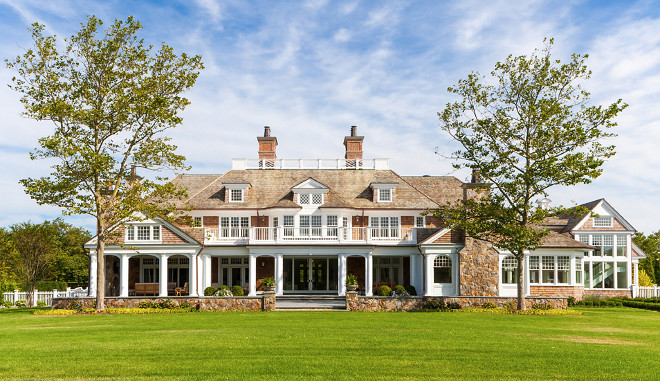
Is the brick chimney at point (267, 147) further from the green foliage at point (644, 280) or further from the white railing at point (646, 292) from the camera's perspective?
the green foliage at point (644, 280)

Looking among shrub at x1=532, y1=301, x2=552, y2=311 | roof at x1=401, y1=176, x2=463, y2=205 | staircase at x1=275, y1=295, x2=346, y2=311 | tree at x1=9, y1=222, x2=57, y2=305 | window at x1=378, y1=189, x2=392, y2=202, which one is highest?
roof at x1=401, y1=176, x2=463, y2=205

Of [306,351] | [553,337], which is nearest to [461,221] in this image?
[553,337]

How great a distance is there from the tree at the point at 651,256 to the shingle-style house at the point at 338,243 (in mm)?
4555

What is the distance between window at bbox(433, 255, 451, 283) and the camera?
3187 cm

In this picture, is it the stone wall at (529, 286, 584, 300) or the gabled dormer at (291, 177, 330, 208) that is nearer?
the stone wall at (529, 286, 584, 300)

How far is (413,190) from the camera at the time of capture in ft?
126

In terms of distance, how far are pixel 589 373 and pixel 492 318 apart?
11.6 m

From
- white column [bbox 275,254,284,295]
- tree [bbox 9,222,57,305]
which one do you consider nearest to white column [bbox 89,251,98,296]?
tree [bbox 9,222,57,305]

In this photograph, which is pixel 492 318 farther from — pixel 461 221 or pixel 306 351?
pixel 306 351

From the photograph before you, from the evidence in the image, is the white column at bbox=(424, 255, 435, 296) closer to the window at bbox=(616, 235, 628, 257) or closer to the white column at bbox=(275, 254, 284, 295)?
the white column at bbox=(275, 254, 284, 295)

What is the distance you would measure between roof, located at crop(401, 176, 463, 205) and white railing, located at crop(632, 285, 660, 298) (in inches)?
486

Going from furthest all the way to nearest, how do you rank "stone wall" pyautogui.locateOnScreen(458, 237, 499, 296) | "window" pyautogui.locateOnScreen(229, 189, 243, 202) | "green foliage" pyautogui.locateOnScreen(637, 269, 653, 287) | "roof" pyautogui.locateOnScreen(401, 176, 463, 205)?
"green foliage" pyautogui.locateOnScreen(637, 269, 653, 287) < "roof" pyautogui.locateOnScreen(401, 176, 463, 205) < "window" pyautogui.locateOnScreen(229, 189, 243, 202) < "stone wall" pyautogui.locateOnScreen(458, 237, 499, 296)

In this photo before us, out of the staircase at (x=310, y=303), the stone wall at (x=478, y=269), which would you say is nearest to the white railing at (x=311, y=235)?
the staircase at (x=310, y=303)

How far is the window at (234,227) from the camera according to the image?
35406mm
